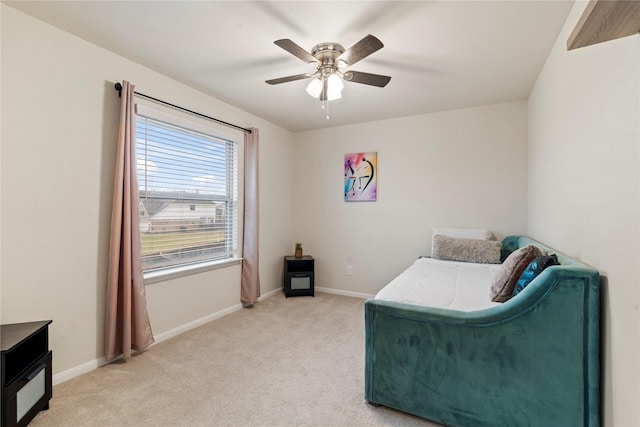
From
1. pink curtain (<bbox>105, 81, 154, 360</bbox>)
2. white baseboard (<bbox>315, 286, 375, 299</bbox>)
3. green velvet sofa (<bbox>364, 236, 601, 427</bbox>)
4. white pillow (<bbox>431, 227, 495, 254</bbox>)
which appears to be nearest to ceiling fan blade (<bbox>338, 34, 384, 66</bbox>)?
green velvet sofa (<bbox>364, 236, 601, 427</bbox>)

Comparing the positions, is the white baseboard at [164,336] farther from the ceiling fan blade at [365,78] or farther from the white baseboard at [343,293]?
the ceiling fan blade at [365,78]

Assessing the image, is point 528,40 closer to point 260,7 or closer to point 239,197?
point 260,7

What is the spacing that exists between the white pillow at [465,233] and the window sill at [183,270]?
2.43 metres

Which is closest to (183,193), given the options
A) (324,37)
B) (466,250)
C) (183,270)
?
(183,270)

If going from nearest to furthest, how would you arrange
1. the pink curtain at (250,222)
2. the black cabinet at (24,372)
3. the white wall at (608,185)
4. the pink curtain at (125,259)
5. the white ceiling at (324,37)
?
the white wall at (608,185) → the black cabinet at (24,372) → the white ceiling at (324,37) → the pink curtain at (125,259) → the pink curtain at (250,222)

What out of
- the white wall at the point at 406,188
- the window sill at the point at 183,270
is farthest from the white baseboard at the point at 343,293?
the window sill at the point at 183,270

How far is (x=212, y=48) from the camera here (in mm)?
2203

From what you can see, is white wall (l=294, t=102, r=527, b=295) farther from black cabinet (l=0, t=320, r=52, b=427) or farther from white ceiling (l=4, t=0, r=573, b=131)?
black cabinet (l=0, t=320, r=52, b=427)

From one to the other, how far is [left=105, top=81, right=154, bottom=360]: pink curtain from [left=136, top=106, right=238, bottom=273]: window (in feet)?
0.80

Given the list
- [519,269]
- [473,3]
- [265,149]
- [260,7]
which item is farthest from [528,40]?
[265,149]

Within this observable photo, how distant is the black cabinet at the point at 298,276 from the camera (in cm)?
401

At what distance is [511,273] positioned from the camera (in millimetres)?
1780

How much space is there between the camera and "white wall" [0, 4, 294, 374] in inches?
71.0

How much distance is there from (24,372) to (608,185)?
9.79 ft
